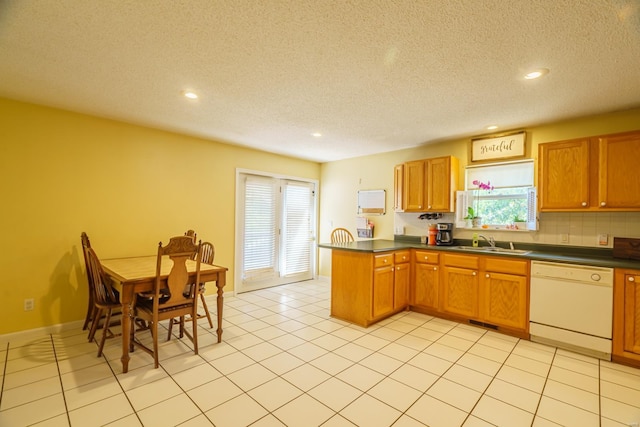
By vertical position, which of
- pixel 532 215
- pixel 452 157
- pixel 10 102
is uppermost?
pixel 10 102

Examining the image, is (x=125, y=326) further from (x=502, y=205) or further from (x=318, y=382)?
(x=502, y=205)

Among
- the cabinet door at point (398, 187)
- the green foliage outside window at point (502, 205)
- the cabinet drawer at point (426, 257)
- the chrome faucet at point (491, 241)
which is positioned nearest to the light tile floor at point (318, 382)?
the cabinet drawer at point (426, 257)

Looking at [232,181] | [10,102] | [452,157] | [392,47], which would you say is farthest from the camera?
[232,181]

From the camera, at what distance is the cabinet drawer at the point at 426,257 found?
152 inches

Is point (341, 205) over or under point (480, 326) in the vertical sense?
over

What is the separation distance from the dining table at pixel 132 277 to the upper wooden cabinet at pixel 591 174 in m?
3.75

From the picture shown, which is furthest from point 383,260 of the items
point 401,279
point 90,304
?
point 90,304

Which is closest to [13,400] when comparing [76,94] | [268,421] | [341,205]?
[268,421]

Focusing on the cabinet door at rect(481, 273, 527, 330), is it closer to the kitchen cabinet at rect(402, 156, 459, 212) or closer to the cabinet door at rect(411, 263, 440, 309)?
the cabinet door at rect(411, 263, 440, 309)

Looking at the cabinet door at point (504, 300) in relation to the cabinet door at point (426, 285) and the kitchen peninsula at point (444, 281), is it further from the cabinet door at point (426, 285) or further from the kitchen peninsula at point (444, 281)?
the cabinet door at point (426, 285)

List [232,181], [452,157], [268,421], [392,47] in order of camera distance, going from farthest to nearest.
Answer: [232,181] < [452,157] < [392,47] < [268,421]

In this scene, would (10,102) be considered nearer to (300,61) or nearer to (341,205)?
(300,61)

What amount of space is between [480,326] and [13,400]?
172 inches

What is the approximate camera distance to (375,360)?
2660 millimetres
